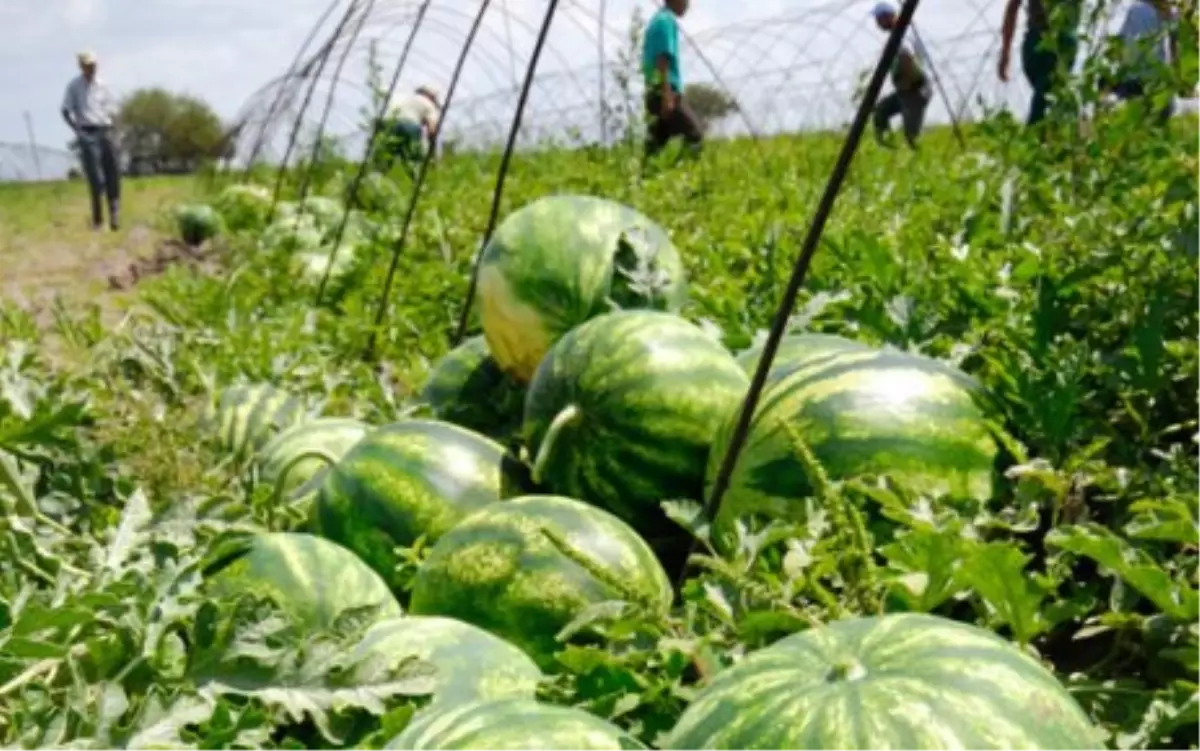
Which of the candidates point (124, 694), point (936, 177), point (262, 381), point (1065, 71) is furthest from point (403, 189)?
point (124, 694)

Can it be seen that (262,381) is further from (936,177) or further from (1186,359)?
(936,177)

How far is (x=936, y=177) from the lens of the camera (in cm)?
645

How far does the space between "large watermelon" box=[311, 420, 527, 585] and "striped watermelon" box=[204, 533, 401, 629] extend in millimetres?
246

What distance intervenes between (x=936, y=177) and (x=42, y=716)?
5333 millimetres

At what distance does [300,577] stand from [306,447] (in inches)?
42.7

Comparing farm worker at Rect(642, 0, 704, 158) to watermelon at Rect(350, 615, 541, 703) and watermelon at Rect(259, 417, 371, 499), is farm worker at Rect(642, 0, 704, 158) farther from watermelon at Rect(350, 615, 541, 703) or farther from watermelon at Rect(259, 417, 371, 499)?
watermelon at Rect(350, 615, 541, 703)

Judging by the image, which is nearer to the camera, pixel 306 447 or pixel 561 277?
pixel 306 447

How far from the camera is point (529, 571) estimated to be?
85.0 inches

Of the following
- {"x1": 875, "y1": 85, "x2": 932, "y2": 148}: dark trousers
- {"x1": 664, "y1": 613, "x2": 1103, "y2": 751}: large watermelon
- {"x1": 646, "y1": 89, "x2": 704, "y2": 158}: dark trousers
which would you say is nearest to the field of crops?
{"x1": 664, "y1": 613, "x2": 1103, "y2": 751}: large watermelon

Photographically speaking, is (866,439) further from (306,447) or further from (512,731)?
(306,447)

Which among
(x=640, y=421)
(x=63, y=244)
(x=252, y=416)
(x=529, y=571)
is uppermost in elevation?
(x=640, y=421)

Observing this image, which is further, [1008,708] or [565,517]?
[565,517]

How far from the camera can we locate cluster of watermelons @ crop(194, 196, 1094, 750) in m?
1.34

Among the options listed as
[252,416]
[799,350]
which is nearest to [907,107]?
[252,416]
